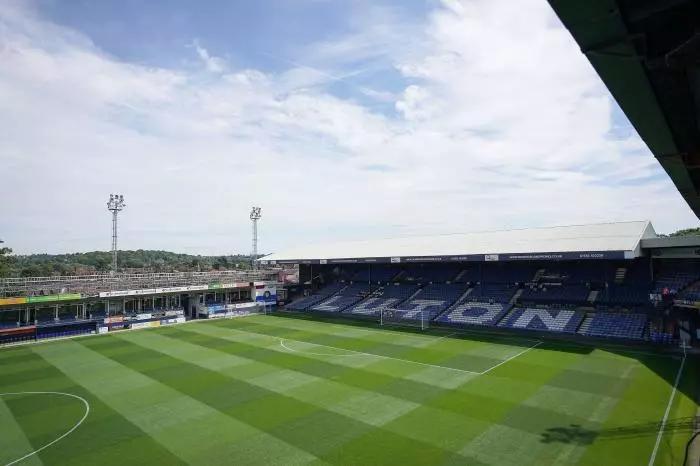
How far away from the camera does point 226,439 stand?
15672 mm

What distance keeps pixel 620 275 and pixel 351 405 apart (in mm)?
29472

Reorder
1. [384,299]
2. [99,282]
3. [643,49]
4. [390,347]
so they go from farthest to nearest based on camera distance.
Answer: [384,299] → [99,282] → [390,347] → [643,49]

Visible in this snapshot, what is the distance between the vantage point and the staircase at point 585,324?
3169 cm

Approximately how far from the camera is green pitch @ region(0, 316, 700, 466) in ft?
47.5

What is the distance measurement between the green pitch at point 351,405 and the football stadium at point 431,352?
0.12 meters

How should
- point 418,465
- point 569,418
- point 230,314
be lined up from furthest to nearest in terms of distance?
point 230,314
point 569,418
point 418,465

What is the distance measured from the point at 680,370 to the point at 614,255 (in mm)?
9484

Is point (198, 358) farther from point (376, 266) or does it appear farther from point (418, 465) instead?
point (376, 266)

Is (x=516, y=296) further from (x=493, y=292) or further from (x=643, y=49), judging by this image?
(x=643, y=49)

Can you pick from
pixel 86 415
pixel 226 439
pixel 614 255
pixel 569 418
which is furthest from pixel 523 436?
pixel 614 255

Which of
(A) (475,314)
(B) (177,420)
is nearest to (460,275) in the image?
(A) (475,314)

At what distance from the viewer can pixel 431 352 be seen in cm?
2856

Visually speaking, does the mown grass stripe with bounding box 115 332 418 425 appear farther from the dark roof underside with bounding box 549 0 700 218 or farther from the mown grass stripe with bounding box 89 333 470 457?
the dark roof underside with bounding box 549 0 700 218

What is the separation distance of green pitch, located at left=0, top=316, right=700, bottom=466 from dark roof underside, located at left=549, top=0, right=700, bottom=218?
1143 cm
